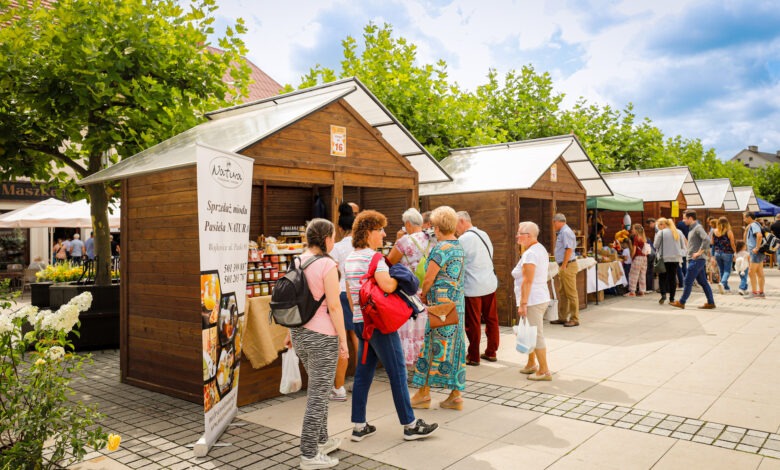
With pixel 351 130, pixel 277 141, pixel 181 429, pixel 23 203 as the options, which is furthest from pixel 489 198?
pixel 23 203

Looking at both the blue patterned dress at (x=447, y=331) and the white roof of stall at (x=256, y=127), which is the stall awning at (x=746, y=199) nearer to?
the white roof of stall at (x=256, y=127)

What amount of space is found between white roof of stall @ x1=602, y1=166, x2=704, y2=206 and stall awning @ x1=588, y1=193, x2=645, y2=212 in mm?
3010

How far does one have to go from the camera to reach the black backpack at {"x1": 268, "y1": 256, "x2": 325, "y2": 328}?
3.95 metres

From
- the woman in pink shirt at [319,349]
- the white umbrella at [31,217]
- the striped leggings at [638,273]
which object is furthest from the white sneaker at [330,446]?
the white umbrella at [31,217]

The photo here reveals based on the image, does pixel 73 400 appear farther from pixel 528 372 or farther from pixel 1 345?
pixel 528 372

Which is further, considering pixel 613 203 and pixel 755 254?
pixel 613 203

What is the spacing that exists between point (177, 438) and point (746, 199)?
99.6ft

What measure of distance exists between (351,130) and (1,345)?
4486 mm

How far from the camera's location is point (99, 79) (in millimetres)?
7422

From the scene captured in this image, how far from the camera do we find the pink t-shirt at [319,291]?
404cm

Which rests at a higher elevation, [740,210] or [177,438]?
[740,210]

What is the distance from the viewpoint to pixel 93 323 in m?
8.52

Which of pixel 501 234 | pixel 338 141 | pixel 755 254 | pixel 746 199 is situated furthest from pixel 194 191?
pixel 746 199

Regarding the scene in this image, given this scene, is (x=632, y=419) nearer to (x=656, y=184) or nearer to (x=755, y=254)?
(x=755, y=254)
